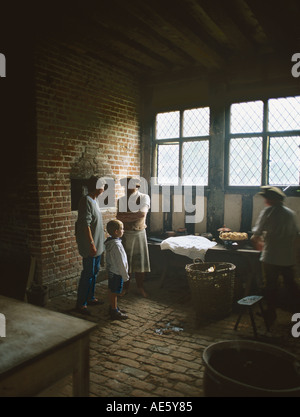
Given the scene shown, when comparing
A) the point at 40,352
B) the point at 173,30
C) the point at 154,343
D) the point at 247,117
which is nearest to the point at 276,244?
the point at 154,343

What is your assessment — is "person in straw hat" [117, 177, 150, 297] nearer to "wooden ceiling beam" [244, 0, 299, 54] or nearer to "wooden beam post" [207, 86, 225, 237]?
"wooden beam post" [207, 86, 225, 237]

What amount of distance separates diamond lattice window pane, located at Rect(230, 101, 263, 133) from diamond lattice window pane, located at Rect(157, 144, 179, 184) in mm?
1437

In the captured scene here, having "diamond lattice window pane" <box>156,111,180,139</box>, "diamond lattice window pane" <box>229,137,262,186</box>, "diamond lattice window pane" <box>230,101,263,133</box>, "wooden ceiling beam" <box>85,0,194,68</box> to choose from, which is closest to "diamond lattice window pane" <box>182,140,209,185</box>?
"diamond lattice window pane" <box>156,111,180,139</box>

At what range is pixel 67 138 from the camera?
593cm

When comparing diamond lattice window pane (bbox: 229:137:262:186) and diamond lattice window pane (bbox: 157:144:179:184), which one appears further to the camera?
diamond lattice window pane (bbox: 157:144:179:184)

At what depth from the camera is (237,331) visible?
177 inches

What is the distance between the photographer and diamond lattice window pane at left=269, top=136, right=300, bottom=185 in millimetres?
6164

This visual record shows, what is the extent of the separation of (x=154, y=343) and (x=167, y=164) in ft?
14.7

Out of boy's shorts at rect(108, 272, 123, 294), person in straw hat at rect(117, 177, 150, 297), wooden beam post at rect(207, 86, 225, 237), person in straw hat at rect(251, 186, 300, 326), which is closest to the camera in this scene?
person in straw hat at rect(251, 186, 300, 326)

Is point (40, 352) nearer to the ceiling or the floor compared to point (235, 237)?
nearer to the floor

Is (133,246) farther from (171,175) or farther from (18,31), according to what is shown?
(18,31)

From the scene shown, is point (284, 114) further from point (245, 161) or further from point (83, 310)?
point (83, 310)

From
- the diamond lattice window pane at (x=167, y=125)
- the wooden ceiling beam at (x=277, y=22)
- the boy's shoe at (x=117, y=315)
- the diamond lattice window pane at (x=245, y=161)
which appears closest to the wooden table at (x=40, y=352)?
the boy's shoe at (x=117, y=315)
